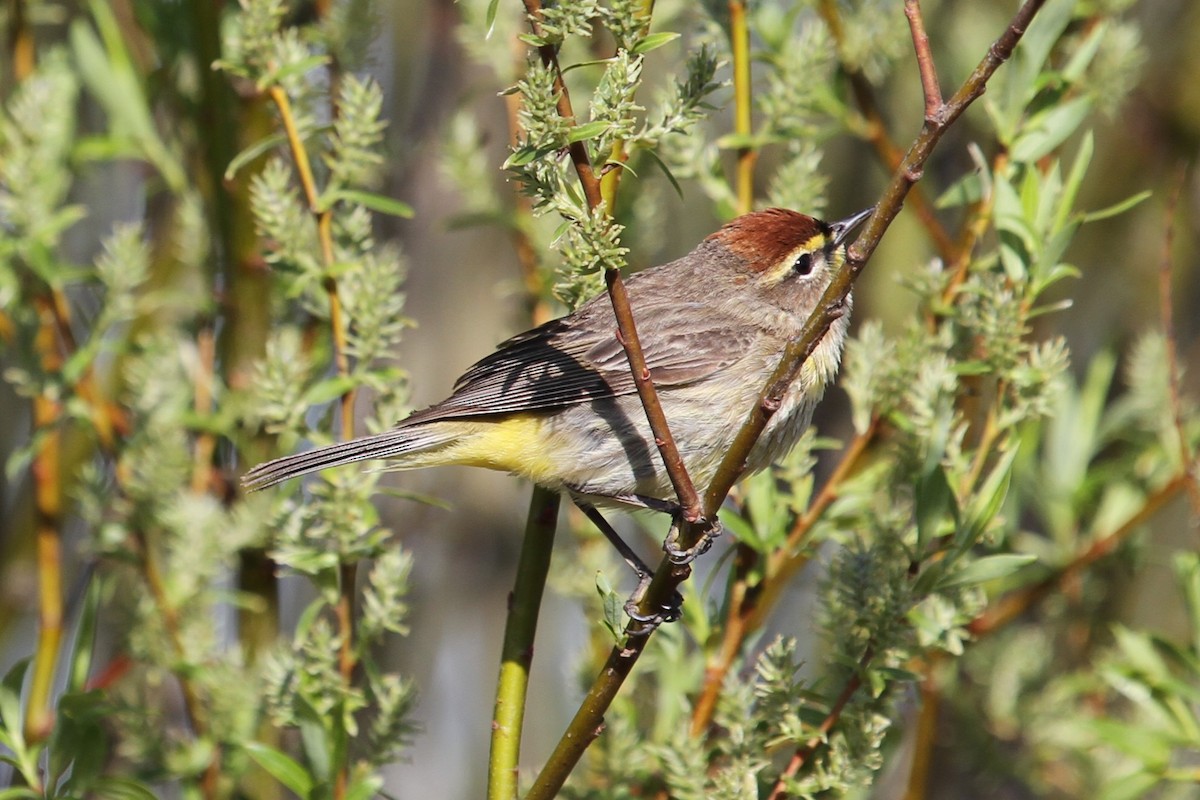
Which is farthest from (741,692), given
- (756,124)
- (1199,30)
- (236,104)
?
(1199,30)

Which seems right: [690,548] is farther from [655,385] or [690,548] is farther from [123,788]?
[123,788]

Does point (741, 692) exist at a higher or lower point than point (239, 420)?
lower

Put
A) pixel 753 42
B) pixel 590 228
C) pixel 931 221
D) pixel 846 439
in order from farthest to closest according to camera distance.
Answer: pixel 846 439 < pixel 753 42 < pixel 931 221 < pixel 590 228

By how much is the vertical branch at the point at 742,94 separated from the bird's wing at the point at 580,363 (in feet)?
1.59

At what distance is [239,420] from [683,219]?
101 inches

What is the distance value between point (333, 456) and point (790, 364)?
1.36 metres

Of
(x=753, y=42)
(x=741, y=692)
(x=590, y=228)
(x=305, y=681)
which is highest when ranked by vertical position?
(x=753, y=42)

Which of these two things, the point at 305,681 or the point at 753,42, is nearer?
the point at 305,681

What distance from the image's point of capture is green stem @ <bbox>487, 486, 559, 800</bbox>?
2826 millimetres

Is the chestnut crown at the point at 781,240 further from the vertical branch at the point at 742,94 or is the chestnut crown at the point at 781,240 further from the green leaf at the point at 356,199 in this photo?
the green leaf at the point at 356,199

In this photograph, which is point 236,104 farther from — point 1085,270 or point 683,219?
point 1085,270

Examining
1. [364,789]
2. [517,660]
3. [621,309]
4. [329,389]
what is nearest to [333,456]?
[329,389]

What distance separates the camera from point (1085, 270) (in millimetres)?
5285

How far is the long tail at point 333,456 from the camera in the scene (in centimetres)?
323
